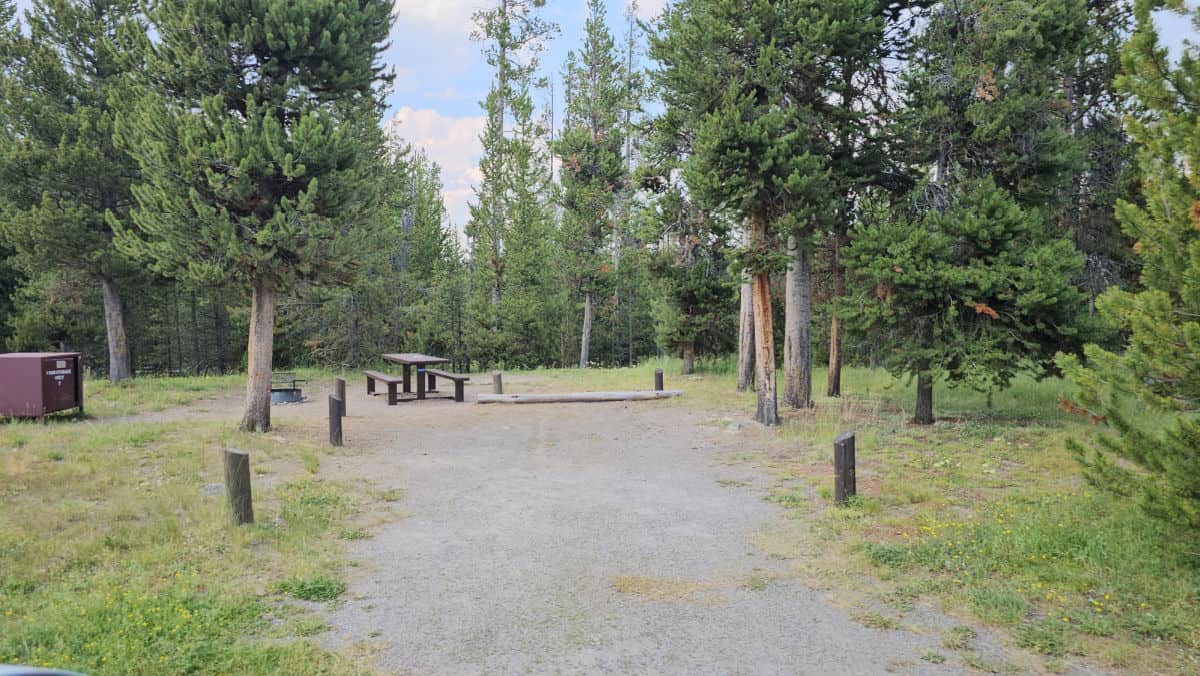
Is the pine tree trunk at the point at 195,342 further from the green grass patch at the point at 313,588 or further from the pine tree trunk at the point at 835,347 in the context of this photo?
the green grass patch at the point at 313,588

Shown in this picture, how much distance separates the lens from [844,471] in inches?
293

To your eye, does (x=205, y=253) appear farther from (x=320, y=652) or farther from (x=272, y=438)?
(x=320, y=652)

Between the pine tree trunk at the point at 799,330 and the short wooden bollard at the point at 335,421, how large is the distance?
881cm

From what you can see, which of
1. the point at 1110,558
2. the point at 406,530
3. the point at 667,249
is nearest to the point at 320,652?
the point at 406,530

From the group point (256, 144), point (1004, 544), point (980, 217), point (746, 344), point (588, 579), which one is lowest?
point (588, 579)

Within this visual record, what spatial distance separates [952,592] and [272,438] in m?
9.92

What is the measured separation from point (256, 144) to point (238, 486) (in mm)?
5978

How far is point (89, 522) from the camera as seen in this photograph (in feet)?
21.0

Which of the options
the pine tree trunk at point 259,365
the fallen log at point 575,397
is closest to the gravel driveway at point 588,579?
the pine tree trunk at point 259,365

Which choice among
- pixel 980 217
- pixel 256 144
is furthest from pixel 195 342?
pixel 980 217

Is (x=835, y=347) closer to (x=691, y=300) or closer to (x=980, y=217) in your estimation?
(x=980, y=217)

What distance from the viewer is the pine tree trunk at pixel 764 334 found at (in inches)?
497

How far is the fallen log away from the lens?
1678 cm

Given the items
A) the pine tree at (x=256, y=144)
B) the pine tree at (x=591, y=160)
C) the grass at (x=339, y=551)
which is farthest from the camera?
the pine tree at (x=591, y=160)
